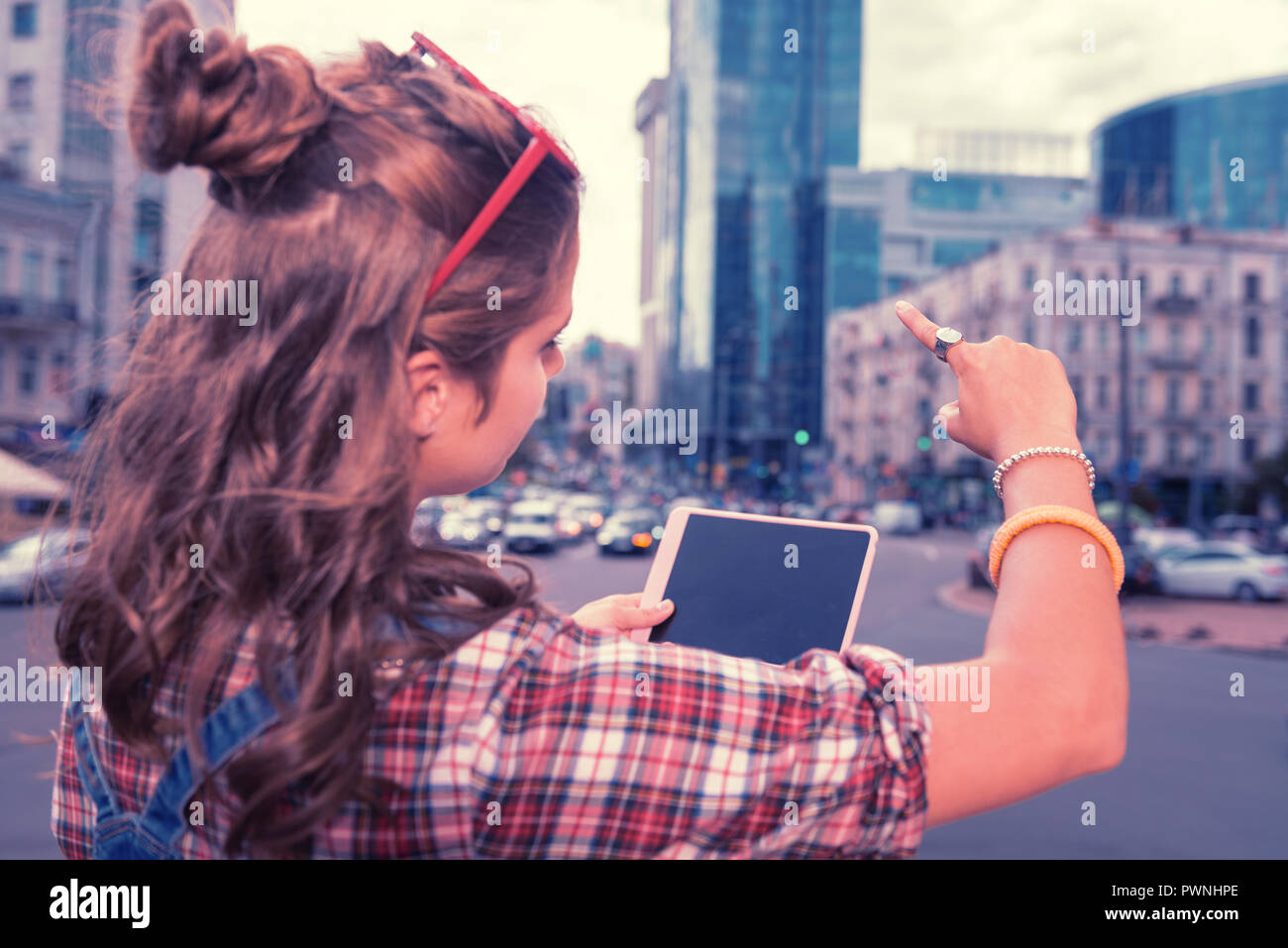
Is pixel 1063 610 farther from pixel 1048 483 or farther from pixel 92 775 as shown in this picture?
pixel 92 775

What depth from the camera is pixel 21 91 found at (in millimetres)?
30516

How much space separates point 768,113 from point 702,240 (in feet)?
36.0

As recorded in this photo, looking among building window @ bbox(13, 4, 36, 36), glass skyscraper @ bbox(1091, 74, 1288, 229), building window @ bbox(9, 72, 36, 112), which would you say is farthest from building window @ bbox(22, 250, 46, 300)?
glass skyscraper @ bbox(1091, 74, 1288, 229)

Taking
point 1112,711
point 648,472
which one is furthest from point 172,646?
point 648,472

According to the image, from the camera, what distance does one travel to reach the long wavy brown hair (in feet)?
2.79

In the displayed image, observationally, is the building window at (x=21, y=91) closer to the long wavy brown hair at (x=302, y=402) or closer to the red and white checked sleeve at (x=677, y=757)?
the long wavy brown hair at (x=302, y=402)

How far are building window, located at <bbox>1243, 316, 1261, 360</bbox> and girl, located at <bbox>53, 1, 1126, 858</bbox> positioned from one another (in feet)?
182

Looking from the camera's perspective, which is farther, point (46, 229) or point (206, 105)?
point (46, 229)

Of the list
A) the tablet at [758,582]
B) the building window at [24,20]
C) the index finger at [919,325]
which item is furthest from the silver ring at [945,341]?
the building window at [24,20]

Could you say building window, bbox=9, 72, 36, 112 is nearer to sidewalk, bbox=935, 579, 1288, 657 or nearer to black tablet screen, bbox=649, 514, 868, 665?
sidewalk, bbox=935, 579, 1288, 657

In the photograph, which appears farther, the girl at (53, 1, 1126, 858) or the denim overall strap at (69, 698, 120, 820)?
the denim overall strap at (69, 698, 120, 820)

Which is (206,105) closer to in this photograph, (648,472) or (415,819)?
(415,819)

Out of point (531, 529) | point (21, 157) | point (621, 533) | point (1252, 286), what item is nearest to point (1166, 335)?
point (1252, 286)
